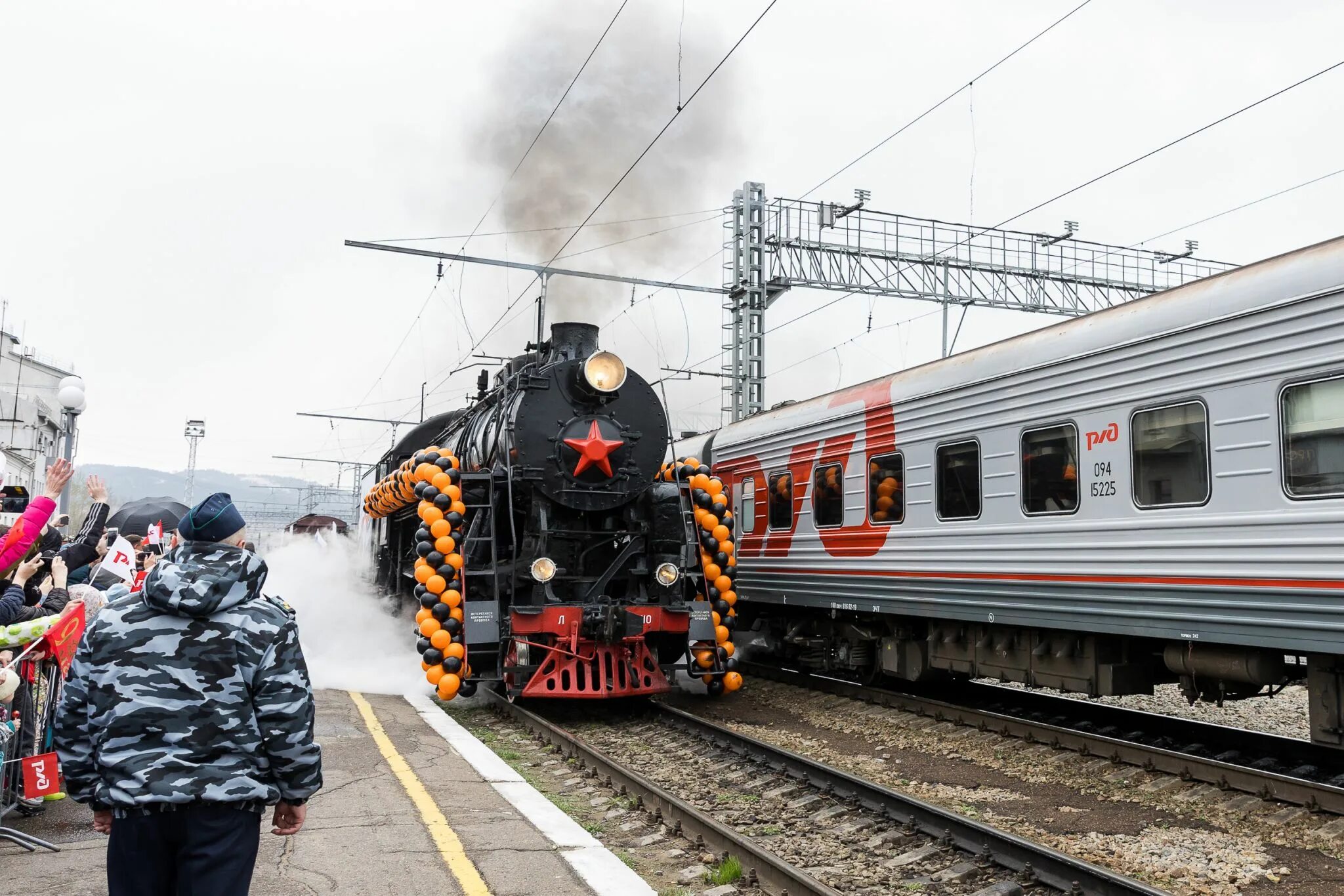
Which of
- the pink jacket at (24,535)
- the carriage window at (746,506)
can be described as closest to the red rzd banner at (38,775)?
the pink jacket at (24,535)

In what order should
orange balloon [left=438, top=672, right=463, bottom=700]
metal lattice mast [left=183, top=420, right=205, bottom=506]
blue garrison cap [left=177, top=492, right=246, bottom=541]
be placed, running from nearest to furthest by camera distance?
blue garrison cap [left=177, top=492, right=246, bottom=541]
orange balloon [left=438, top=672, right=463, bottom=700]
metal lattice mast [left=183, top=420, right=205, bottom=506]

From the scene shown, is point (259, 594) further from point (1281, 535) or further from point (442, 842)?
point (1281, 535)

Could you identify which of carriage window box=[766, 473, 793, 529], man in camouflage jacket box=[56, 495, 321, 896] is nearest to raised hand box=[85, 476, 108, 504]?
man in camouflage jacket box=[56, 495, 321, 896]

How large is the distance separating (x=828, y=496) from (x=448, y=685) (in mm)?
4307

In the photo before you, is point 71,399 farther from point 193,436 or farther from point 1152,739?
point 193,436

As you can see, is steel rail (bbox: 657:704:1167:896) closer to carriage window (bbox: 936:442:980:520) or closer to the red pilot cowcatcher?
carriage window (bbox: 936:442:980:520)

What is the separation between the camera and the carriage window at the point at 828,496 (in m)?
10.8

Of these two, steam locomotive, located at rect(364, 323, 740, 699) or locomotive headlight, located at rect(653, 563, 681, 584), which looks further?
locomotive headlight, located at rect(653, 563, 681, 584)

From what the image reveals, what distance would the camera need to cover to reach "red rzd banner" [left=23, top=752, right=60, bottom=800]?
484 cm

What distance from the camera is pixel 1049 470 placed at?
802 centimetres

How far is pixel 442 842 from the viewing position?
513cm

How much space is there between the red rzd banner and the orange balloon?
442cm

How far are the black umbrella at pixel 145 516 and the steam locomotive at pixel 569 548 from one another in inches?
85.8

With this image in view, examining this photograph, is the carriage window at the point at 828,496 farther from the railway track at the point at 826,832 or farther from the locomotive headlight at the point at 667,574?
the railway track at the point at 826,832
